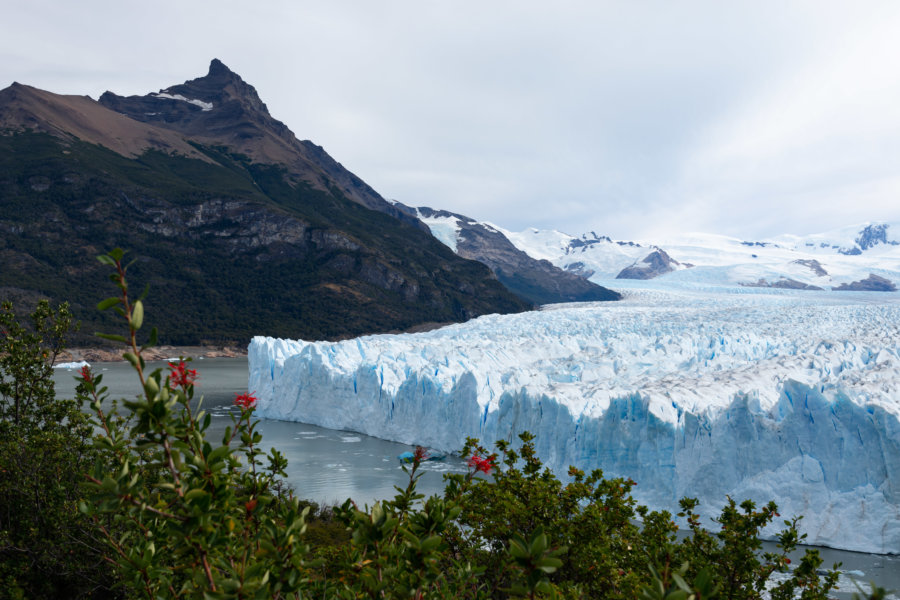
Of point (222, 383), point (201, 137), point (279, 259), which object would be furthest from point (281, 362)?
point (201, 137)

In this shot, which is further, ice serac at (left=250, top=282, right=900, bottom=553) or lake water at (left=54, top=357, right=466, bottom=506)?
lake water at (left=54, top=357, right=466, bottom=506)

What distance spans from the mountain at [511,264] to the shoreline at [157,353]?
70.5 metres

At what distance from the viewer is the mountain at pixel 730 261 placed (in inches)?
3519

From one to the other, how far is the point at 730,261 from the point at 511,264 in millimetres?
57767

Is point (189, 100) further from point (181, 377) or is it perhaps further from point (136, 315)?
point (136, 315)

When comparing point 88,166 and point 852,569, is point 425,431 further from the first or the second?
point 88,166

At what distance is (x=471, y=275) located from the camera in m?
90.7

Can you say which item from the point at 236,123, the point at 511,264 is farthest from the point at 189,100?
the point at 511,264

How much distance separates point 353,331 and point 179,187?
39.2 m

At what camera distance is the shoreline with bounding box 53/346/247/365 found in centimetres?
4341

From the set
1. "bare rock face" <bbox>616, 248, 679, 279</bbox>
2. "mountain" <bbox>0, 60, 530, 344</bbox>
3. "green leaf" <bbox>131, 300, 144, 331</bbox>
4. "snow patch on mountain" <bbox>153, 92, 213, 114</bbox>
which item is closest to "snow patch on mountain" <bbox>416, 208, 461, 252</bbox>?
"mountain" <bbox>0, 60, 530, 344</bbox>

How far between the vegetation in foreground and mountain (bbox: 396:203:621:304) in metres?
97.8

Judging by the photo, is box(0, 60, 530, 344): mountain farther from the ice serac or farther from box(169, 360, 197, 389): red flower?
box(169, 360, 197, 389): red flower

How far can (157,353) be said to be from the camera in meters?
47.2
